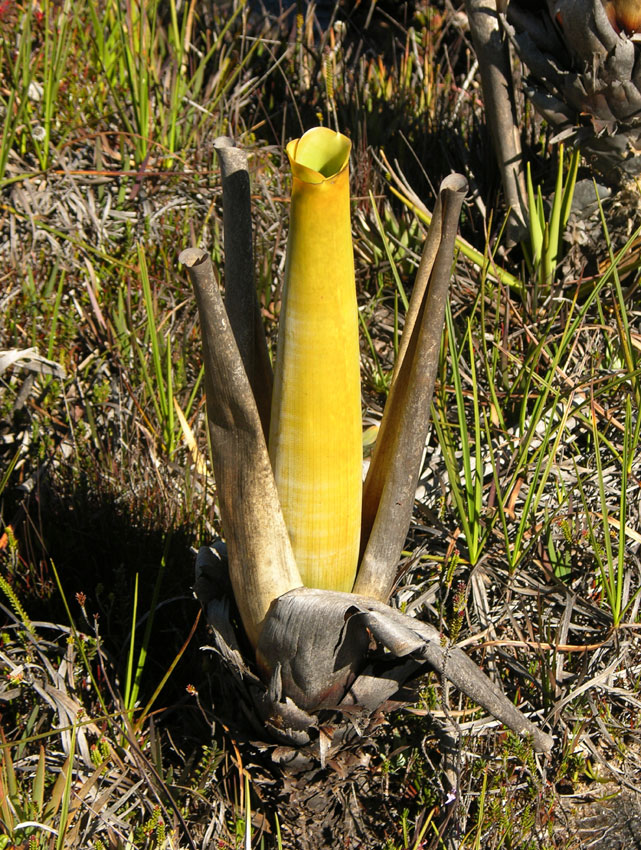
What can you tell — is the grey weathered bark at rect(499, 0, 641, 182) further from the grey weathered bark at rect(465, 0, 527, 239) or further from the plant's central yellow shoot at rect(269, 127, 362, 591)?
the plant's central yellow shoot at rect(269, 127, 362, 591)

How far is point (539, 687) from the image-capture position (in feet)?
5.25

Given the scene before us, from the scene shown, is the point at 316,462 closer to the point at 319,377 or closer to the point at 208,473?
the point at 319,377

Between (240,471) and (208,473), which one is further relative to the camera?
(208,473)

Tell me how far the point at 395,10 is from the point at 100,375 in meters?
2.61

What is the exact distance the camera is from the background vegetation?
1469mm

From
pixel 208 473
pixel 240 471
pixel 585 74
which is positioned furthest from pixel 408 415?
pixel 585 74

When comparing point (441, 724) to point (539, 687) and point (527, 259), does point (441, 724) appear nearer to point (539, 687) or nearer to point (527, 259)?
point (539, 687)

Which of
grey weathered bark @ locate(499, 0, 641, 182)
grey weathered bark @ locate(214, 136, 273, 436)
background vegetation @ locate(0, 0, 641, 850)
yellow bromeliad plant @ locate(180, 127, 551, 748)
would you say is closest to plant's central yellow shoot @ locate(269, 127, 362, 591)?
yellow bromeliad plant @ locate(180, 127, 551, 748)

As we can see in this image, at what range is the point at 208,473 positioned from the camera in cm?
196

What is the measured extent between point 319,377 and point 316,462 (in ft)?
0.43

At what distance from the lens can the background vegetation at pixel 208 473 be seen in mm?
1469

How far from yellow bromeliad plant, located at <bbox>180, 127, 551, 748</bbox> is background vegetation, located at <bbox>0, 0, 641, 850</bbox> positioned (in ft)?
0.56

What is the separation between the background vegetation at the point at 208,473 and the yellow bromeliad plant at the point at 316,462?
17 centimetres

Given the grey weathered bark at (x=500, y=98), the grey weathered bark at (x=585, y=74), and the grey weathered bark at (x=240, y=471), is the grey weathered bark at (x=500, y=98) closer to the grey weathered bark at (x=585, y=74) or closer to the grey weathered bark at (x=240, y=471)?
the grey weathered bark at (x=585, y=74)
